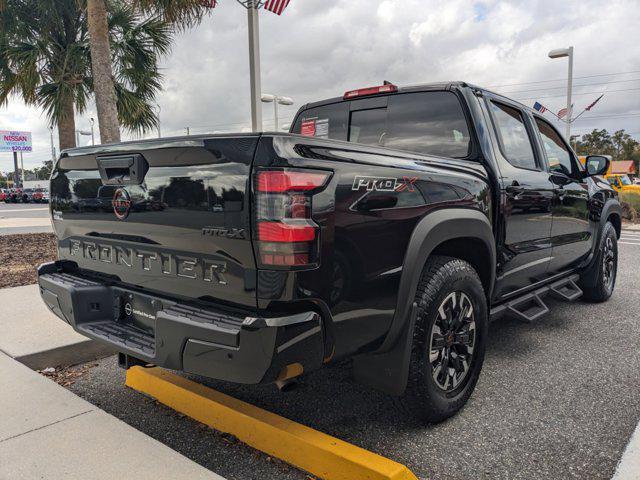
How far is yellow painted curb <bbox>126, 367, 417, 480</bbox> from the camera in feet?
6.93

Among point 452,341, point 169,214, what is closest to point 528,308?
point 452,341

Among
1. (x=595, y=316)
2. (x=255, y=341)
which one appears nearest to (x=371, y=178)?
(x=255, y=341)

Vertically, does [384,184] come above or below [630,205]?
above

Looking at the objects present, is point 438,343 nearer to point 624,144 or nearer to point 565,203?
point 565,203

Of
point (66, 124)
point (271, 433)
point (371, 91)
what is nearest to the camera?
point (271, 433)

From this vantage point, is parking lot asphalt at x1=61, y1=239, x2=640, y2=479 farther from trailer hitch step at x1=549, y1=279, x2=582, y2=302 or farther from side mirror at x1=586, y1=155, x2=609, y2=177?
side mirror at x1=586, y1=155, x2=609, y2=177

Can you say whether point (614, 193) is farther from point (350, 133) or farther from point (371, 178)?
point (371, 178)

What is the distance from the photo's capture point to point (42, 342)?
3.72 m

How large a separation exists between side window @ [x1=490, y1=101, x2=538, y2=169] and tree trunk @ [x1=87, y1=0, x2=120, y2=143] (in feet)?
18.7

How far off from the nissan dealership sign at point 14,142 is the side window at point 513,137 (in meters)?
73.4

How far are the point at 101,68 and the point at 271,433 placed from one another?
661 cm

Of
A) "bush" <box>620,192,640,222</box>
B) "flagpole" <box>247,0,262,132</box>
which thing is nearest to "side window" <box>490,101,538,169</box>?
"flagpole" <box>247,0,262,132</box>

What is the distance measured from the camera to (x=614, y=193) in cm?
531

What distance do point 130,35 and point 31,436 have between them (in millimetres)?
9777
